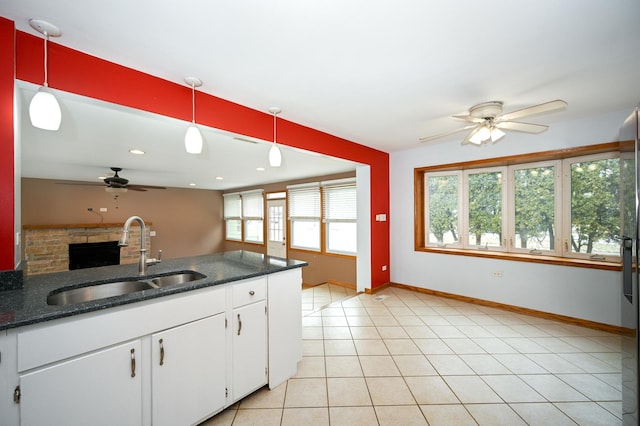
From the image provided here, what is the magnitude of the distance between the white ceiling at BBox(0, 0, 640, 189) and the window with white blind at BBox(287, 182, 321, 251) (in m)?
3.47

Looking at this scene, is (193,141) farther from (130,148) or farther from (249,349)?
(130,148)

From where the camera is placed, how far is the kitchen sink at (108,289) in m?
1.52

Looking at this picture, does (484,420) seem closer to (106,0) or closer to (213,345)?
(213,345)

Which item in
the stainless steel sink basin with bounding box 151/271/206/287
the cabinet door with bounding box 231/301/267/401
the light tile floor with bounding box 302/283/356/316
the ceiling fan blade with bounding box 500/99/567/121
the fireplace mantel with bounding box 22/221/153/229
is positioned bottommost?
the light tile floor with bounding box 302/283/356/316

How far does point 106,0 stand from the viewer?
1.27 meters

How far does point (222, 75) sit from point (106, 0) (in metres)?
0.74

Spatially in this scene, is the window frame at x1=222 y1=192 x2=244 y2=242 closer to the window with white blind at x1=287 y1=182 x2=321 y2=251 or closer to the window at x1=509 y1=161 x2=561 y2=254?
the window with white blind at x1=287 y1=182 x2=321 y2=251

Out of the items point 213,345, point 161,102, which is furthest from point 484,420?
point 161,102

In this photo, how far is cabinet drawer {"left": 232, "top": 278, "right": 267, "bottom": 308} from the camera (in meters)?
1.75

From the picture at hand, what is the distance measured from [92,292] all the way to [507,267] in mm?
4376

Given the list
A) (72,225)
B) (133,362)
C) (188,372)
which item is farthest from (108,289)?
(72,225)

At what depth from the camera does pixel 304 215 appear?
20.0ft

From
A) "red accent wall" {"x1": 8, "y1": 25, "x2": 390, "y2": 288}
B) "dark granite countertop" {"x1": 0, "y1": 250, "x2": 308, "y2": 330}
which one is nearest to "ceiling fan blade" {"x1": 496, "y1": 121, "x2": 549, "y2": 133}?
"red accent wall" {"x1": 8, "y1": 25, "x2": 390, "y2": 288}

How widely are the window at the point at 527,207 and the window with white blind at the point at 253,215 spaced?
4.63 metres
